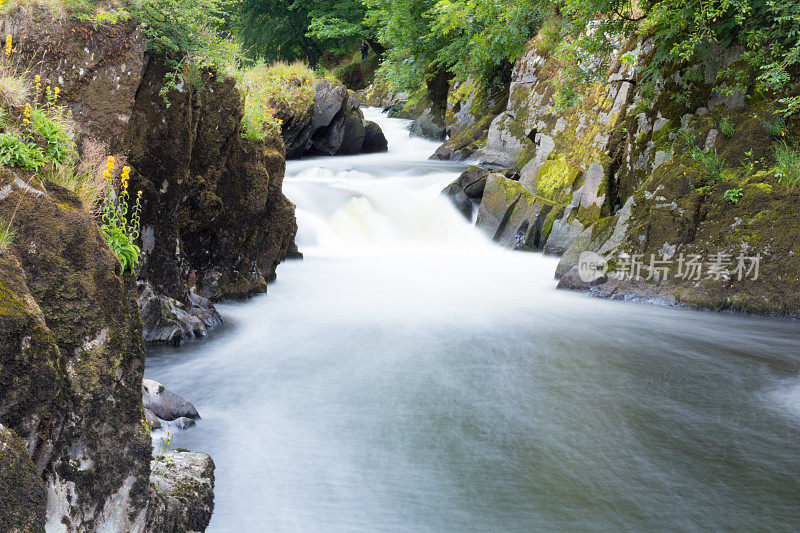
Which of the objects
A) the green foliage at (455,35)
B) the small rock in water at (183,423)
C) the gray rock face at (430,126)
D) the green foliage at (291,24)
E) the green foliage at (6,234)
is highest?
the green foliage at (291,24)

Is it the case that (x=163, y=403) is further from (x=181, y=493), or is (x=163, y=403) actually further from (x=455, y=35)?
(x=455, y=35)

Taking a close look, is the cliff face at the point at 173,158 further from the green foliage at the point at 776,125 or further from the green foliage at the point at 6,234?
the green foliage at the point at 776,125

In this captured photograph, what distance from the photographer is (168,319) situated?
6.95m

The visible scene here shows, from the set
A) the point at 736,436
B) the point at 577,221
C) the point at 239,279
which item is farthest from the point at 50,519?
the point at 577,221

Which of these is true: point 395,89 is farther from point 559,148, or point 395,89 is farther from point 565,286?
point 565,286

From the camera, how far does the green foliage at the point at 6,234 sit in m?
2.38

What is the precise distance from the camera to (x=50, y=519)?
2223 mm

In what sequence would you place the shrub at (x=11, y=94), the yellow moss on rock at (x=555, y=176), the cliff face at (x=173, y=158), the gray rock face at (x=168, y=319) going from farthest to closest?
1. the yellow moss on rock at (x=555, y=176)
2. the gray rock face at (x=168, y=319)
3. the cliff face at (x=173, y=158)
4. the shrub at (x=11, y=94)

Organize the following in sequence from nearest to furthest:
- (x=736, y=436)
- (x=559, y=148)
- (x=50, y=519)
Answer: (x=50, y=519)
(x=736, y=436)
(x=559, y=148)

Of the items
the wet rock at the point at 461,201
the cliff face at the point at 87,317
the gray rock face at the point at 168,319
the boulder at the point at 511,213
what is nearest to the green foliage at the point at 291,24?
the wet rock at the point at 461,201

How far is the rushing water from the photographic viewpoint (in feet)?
12.9

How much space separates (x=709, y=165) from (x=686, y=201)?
665 mm

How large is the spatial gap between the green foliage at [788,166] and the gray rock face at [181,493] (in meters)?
8.81

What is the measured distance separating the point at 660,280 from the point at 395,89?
58.4 feet
